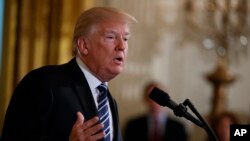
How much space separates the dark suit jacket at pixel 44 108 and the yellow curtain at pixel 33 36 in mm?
2711

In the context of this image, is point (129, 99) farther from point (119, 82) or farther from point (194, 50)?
point (194, 50)

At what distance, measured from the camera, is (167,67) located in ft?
18.0

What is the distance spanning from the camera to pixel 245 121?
217 inches

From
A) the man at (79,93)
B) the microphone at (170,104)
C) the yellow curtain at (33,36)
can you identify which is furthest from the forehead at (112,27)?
the yellow curtain at (33,36)

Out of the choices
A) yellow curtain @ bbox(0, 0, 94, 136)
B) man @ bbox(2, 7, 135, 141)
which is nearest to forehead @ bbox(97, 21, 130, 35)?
man @ bbox(2, 7, 135, 141)

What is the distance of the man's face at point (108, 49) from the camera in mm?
2270

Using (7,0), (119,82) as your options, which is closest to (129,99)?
(119,82)

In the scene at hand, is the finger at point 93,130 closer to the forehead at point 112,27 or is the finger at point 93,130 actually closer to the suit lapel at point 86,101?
the suit lapel at point 86,101

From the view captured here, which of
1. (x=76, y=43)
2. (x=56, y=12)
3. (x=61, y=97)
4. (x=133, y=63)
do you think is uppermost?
(x=56, y=12)

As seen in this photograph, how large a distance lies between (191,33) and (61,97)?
11.5ft

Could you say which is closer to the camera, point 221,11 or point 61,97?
point 61,97

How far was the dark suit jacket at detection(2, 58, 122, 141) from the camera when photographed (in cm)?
201

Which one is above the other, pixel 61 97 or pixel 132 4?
pixel 132 4

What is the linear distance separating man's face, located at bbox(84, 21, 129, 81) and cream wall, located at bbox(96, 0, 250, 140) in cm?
302
